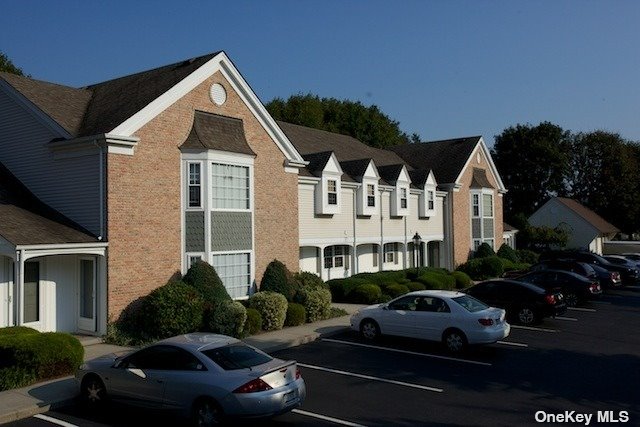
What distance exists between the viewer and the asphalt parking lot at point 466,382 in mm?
10320

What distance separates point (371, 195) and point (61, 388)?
70.4 ft

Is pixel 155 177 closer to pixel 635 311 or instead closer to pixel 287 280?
pixel 287 280

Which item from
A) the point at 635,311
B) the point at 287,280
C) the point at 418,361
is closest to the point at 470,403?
the point at 418,361

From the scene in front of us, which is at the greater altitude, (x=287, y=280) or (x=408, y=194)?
(x=408, y=194)

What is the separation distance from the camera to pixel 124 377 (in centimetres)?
1029

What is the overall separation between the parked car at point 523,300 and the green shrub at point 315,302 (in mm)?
5620

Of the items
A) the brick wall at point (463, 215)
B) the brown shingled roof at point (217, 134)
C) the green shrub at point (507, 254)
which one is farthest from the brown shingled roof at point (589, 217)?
the brown shingled roof at point (217, 134)

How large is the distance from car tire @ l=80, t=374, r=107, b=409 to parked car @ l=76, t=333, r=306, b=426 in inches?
0.7

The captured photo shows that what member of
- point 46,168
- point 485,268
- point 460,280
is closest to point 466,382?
point 46,168

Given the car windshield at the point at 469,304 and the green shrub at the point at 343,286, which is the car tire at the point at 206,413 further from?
the green shrub at the point at 343,286

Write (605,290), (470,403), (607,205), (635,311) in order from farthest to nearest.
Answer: (607,205), (605,290), (635,311), (470,403)

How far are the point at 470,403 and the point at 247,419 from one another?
4.51 metres

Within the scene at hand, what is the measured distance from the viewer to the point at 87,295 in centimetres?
1809

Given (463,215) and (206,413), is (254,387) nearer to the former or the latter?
(206,413)
